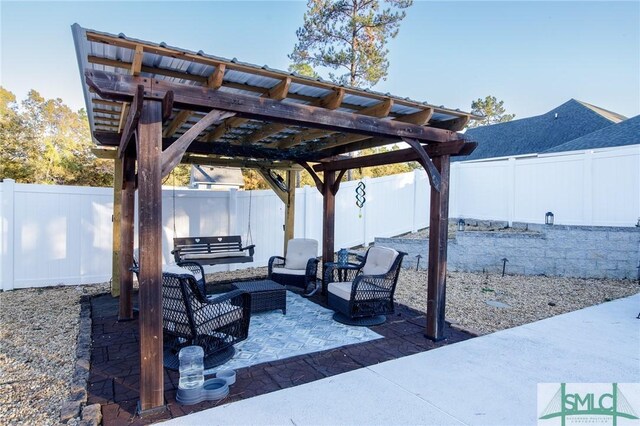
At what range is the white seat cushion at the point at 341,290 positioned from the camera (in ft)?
15.5

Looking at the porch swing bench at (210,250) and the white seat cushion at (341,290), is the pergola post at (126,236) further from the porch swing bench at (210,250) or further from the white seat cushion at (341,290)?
the white seat cushion at (341,290)

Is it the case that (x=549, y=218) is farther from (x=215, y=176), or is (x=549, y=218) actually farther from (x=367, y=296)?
(x=215, y=176)

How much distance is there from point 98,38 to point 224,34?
9.13 metres

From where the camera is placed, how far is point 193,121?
4785 mm

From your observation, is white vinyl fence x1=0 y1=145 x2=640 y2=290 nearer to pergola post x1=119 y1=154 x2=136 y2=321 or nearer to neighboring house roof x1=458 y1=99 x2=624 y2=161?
pergola post x1=119 y1=154 x2=136 y2=321

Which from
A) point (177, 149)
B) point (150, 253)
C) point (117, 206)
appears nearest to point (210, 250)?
point (117, 206)

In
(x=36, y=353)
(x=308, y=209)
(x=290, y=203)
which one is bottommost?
(x=36, y=353)

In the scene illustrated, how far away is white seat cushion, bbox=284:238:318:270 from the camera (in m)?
6.50

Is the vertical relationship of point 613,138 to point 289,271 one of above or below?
above

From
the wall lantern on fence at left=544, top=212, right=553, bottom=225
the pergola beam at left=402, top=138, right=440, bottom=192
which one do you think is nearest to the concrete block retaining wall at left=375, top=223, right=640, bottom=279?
the wall lantern on fence at left=544, top=212, right=553, bottom=225

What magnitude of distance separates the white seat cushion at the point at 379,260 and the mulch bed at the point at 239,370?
74 centimetres

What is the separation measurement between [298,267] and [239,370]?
10.5 feet

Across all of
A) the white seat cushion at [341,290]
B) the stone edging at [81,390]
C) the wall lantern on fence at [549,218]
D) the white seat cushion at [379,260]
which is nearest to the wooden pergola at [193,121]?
the stone edging at [81,390]

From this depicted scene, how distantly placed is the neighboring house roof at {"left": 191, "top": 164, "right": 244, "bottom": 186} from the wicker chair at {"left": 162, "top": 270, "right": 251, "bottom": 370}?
37.2 feet
